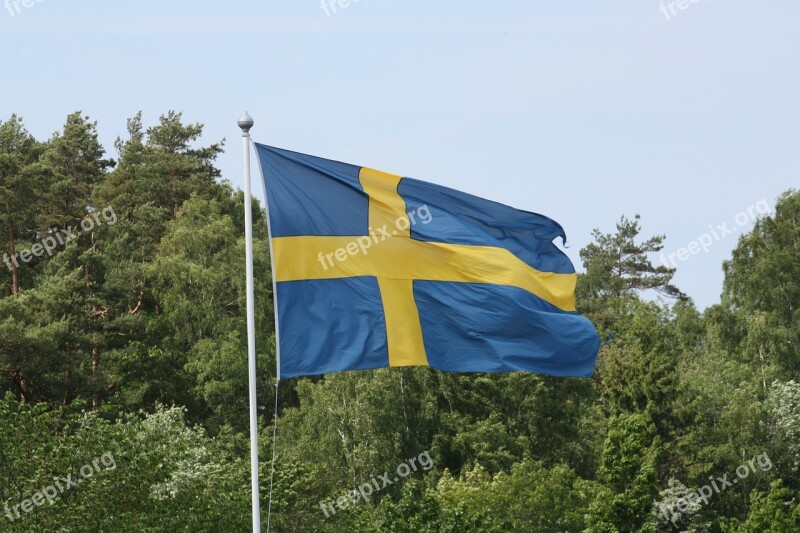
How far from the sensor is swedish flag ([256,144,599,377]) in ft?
55.2

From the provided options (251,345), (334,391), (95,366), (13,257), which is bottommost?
(251,345)

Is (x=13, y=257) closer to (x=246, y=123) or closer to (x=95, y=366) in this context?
(x=95, y=366)

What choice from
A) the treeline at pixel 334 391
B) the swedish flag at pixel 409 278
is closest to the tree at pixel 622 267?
the treeline at pixel 334 391

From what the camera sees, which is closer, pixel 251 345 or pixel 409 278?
pixel 251 345

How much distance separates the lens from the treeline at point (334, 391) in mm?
47156

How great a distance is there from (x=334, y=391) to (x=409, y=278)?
39.8 metres

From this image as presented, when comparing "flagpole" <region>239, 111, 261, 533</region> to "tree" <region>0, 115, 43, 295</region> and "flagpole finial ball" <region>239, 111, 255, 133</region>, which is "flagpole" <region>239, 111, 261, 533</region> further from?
"tree" <region>0, 115, 43, 295</region>

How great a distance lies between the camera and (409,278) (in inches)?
691

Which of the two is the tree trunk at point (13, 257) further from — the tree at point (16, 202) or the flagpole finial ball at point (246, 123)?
the flagpole finial ball at point (246, 123)

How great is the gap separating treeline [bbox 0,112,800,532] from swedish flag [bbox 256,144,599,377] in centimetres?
2028

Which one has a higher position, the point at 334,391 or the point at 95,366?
the point at 95,366

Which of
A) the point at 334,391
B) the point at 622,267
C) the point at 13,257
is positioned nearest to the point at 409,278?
the point at 334,391

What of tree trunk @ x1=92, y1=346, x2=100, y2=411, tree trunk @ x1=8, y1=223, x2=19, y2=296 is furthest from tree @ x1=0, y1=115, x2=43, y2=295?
tree trunk @ x1=92, y1=346, x2=100, y2=411

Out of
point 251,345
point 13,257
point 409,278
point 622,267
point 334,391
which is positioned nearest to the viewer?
point 251,345
